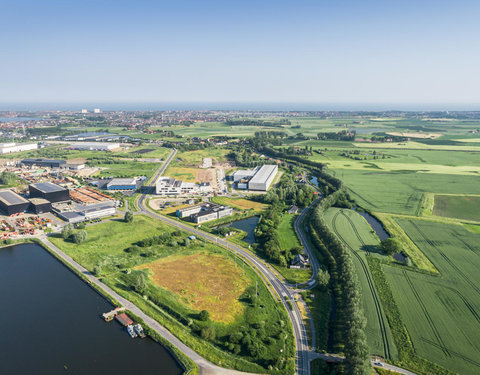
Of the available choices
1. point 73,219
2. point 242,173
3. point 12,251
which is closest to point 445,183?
point 242,173

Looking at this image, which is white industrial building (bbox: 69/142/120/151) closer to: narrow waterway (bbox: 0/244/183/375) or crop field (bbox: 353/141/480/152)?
narrow waterway (bbox: 0/244/183/375)

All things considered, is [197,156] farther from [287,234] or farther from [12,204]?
[287,234]

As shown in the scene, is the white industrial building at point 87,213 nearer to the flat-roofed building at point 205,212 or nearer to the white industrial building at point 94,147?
the flat-roofed building at point 205,212

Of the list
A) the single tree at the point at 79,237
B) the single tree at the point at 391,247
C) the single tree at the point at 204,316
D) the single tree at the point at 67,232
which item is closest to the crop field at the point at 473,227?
the single tree at the point at 391,247

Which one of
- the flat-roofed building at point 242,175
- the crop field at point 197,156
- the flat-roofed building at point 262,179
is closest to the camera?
the flat-roofed building at point 262,179

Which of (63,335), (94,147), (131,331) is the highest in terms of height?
(94,147)

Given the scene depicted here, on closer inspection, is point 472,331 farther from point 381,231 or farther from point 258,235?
point 258,235

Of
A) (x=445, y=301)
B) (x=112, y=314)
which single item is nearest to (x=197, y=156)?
(x=112, y=314)
